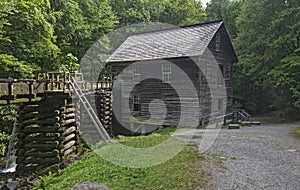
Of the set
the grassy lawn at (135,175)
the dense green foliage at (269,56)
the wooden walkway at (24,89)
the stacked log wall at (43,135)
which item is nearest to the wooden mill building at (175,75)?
the dense green foliage at (269,56)

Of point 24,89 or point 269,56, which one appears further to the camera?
point 269,56

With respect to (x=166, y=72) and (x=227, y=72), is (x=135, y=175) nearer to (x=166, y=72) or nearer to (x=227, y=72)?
(x=166, y=72)

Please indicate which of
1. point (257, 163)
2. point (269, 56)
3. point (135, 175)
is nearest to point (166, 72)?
point (269, 56)

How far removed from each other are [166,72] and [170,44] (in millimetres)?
2294

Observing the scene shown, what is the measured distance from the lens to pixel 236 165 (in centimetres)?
879

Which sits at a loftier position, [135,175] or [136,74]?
[136,74]

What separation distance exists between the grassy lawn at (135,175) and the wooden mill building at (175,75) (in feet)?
34.6

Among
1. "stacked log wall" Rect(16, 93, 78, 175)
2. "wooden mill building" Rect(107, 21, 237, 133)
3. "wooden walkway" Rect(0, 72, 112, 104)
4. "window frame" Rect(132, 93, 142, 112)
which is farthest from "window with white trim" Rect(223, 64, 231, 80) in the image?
"stacked log wall" Rect(16, 93, 78, 175)

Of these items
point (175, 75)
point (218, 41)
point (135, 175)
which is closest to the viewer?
point (135, 175)

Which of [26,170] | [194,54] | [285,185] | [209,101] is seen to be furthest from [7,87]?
[209,101]

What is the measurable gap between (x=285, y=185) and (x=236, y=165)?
1.91m

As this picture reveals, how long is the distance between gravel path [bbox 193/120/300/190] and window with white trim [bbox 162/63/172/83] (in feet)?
26.4

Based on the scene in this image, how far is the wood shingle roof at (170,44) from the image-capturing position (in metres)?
19.7

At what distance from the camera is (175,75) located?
67.3ft
